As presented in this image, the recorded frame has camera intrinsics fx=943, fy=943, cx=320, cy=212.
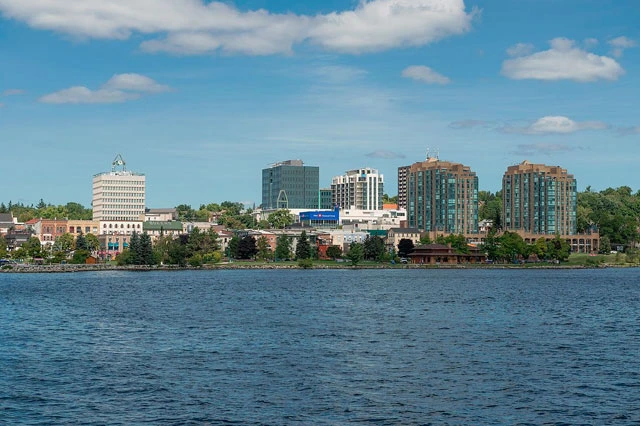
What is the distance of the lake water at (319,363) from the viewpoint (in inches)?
1716

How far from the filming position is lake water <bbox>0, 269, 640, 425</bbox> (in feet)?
143

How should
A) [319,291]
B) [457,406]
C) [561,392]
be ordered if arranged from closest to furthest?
[457,406] → [561,392] → [319,291]

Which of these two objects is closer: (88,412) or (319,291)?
(88,412)

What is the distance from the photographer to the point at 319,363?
56875 mm

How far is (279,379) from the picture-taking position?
51344 millimetres

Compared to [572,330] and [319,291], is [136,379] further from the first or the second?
[319,291]

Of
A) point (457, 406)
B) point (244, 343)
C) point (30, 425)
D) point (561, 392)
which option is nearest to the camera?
point (30, 425)

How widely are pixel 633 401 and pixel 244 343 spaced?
28719 mm

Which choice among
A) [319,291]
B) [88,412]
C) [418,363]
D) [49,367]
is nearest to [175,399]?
[88,412]

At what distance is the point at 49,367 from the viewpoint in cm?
5578

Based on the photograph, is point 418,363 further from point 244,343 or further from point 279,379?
point 244,343

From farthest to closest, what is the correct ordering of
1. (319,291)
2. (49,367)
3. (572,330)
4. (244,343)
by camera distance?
(319,291), (572,330), (244,343), (49,367)

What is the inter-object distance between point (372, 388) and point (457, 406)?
5737 mm

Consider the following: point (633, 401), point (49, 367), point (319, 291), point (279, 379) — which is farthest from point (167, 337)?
point (319, 291)
